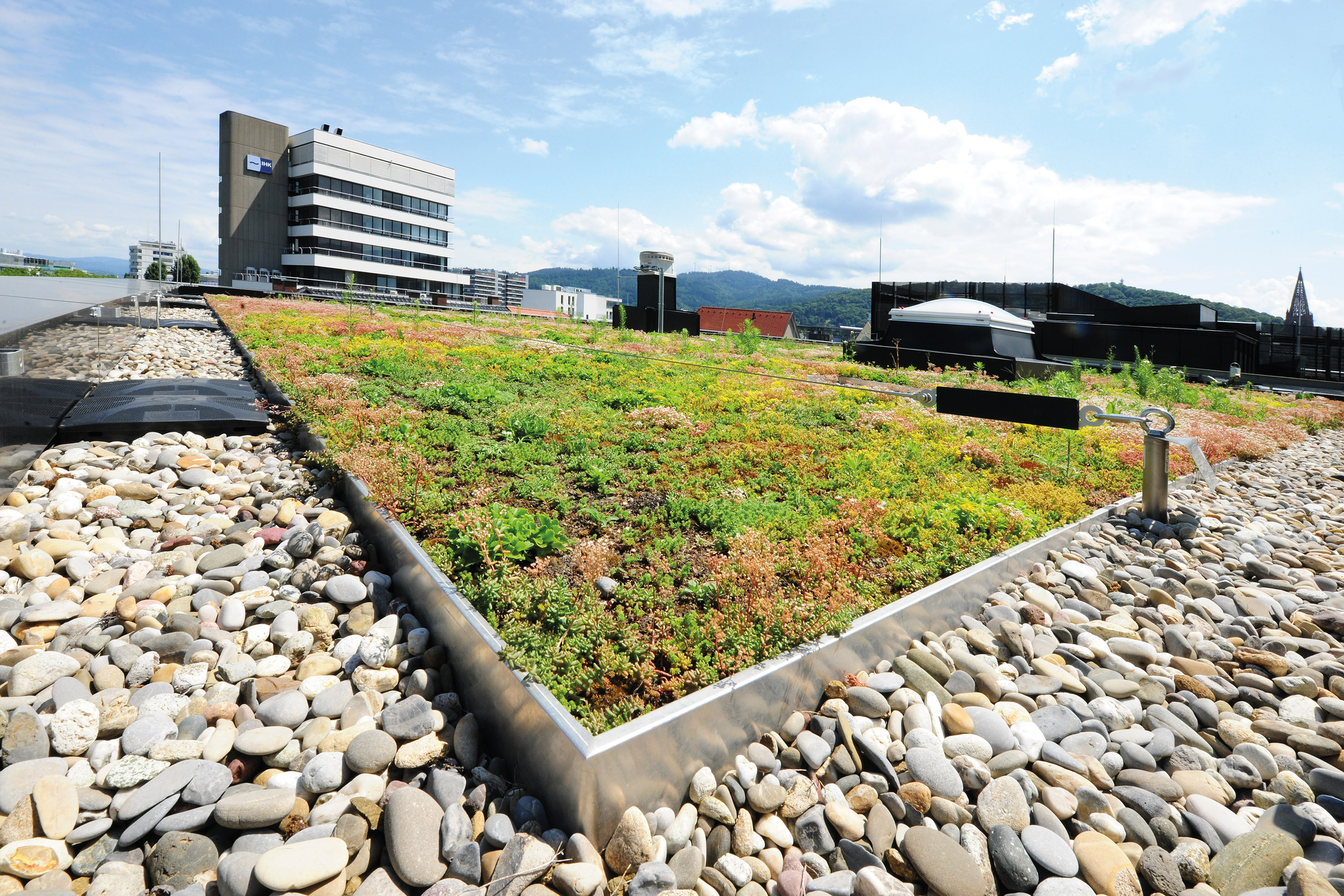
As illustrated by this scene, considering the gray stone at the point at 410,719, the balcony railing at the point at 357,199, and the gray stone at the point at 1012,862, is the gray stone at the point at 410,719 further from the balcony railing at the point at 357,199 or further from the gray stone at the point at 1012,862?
the balcony railing at the point at 357,199

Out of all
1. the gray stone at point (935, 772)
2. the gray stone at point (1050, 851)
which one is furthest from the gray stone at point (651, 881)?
the gray stone at point (1050, 851)

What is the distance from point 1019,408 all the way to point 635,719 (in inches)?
136

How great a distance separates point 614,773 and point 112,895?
1567mm

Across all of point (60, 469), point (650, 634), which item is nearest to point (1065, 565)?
point (650, 634)

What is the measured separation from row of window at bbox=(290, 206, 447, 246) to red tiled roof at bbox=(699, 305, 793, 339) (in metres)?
39.9

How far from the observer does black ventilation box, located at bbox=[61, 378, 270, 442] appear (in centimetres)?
623

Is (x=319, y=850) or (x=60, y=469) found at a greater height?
(x=60, y=469)

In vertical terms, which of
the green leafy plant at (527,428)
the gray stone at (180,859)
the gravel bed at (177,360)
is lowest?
the gray stone at (180,859)

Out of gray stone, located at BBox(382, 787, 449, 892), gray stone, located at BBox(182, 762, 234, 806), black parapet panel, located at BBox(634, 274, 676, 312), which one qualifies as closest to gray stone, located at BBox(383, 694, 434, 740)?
gray stone, located at BBox(382, 787, 449, 892)

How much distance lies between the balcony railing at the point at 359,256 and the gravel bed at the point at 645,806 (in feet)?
223

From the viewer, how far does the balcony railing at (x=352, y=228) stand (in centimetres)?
6228

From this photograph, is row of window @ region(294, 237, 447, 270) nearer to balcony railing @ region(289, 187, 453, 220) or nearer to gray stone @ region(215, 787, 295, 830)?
balcony railing @ region(289, 187, 453, 220)

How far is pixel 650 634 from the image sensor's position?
3.05m

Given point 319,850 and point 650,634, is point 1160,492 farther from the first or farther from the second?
point 319,850
